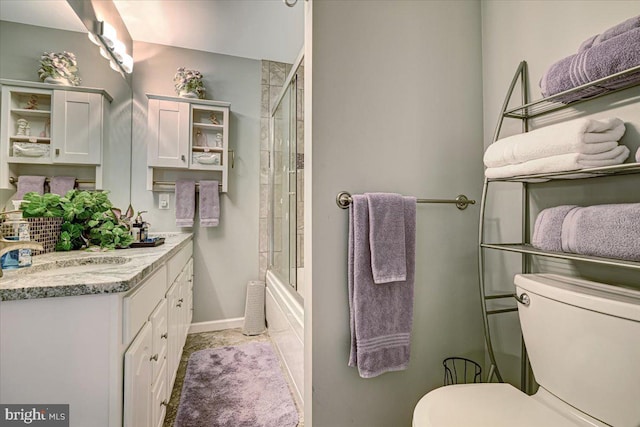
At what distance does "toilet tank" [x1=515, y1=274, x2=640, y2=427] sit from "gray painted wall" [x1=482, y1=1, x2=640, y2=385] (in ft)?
0.65

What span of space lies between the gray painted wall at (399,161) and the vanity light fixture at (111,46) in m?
1.57

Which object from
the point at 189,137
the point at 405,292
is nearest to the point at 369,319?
the point at 405,292

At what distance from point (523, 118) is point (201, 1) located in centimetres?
215

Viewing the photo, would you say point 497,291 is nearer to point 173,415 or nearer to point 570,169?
point 570,169

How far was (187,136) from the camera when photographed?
2.44m

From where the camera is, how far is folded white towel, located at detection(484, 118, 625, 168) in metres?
0.77

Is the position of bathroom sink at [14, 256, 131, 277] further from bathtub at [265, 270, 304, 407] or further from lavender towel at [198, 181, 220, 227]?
lavender towel at [198, 181, 220, 227]

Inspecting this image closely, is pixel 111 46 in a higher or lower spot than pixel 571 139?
higher

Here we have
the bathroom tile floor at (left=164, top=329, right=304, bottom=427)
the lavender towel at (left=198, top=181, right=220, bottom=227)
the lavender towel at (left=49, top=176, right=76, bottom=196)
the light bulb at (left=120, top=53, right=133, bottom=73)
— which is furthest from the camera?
the lavender towel at (left=198, top=181, right=220, bottom=227)

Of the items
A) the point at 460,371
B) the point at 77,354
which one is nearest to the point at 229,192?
the point at 77,354

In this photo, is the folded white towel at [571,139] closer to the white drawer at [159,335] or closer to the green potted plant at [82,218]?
the white drawer at [159,335]

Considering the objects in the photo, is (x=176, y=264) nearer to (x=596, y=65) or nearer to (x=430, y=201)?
(x=430, y=201)

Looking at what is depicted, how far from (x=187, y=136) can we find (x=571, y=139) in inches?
98.3

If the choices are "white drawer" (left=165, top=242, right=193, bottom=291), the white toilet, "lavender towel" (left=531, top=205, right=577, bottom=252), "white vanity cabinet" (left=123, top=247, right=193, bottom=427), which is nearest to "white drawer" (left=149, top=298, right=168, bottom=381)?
"white vanity cabinet" (left=123, top=247, right=193, bottom=427)
